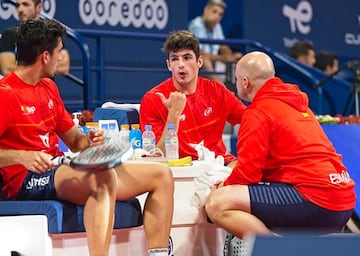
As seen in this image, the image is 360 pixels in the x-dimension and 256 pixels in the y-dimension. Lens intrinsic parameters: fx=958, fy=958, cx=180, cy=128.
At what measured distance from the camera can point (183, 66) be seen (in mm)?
5949

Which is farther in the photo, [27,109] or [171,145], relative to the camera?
[171,145]

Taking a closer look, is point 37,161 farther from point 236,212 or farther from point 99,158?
point 236,212

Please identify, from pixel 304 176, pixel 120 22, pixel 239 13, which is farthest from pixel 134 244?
pixel 239 13

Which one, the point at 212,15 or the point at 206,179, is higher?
the point at 212,15

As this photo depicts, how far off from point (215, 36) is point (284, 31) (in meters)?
1.56

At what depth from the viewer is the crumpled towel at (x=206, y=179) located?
5.30 meters

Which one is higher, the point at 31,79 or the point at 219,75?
the point at 31,79

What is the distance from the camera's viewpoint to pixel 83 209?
4762 millimetres

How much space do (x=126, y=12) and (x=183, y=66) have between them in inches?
154

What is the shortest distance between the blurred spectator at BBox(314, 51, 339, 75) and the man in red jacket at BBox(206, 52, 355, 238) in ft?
20.3

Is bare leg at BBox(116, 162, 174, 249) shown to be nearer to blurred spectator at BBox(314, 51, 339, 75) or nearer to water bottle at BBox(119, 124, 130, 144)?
water bottle at BBox(119, 124, 130, 144)

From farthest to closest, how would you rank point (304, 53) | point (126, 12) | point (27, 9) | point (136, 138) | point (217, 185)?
point (304, 53) → point (126, 12) → point (27, 9) → point (136, 138) → point (217, 185)

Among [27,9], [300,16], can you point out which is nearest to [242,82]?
[27,9]

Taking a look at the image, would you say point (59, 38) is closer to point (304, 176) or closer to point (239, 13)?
point (304, 176)
